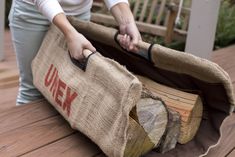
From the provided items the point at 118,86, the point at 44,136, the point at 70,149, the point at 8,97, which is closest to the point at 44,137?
the point at 44,136

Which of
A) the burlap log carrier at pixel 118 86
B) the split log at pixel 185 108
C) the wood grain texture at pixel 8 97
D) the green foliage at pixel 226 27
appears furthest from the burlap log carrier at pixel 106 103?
the green foliage at pixel 226 27

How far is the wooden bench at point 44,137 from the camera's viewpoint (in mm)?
1278

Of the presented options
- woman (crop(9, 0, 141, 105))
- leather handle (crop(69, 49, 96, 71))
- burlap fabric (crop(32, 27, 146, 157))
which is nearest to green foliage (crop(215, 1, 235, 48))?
woman (crop(9, 0, 141, 105))

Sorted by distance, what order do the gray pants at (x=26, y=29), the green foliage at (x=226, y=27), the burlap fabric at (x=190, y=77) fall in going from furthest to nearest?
the green foliage at (x=226, y=27) → the gray pants at (x=26, y=29) → the burlap fabric at (x=190, y=77)

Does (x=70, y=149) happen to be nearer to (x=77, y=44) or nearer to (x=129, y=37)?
(x=77, y=44)

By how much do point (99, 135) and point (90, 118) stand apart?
66mm

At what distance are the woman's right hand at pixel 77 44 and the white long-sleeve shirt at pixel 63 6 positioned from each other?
0.11 m

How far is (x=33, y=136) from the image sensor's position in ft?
4.48

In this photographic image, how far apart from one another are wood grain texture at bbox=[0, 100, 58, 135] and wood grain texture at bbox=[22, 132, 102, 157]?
188 millimetres

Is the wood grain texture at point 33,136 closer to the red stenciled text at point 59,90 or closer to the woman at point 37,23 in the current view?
the red stenciled text at point 59,90

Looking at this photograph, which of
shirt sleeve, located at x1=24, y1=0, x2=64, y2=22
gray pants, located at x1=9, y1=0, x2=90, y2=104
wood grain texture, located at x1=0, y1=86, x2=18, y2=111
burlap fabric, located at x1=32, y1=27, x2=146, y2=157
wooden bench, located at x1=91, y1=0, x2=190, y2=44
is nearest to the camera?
burlap fabric, located at x1=32, y1=27, x2=146, y2=157

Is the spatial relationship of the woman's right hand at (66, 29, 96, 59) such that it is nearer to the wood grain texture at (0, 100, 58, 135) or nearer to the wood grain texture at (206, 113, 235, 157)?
the wood grain texture at (0, 100, 58, 135)

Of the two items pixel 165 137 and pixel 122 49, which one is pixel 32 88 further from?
pixel 165 137

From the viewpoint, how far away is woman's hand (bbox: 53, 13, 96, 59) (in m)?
1.29
